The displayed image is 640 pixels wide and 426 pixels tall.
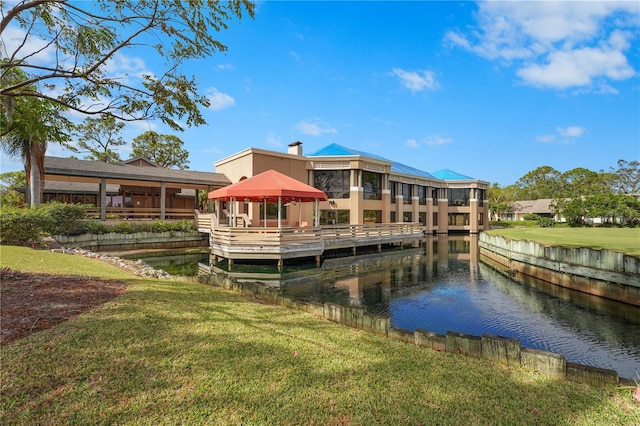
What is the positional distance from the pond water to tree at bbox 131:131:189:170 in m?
36.1

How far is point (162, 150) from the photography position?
4350cm

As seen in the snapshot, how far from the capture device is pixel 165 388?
3.41m

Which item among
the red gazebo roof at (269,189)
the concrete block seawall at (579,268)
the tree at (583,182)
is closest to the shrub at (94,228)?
the red gazebo roof at (269,189)

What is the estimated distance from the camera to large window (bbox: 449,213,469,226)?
1737 inches

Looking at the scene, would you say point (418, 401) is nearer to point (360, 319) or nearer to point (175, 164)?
point (360, 319)

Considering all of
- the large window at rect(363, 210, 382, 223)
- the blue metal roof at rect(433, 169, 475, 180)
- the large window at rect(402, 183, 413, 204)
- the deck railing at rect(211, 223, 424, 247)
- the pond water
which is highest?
the blue metal roof at rect(433, 169, 475, 180)

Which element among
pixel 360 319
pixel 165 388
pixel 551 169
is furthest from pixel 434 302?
pixel 551 169

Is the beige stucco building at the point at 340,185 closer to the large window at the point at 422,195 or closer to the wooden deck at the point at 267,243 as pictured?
the large window at the point at 422,195

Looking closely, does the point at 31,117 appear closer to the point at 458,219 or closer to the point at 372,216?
the point at 372,216

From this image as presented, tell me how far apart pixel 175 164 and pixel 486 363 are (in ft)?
156

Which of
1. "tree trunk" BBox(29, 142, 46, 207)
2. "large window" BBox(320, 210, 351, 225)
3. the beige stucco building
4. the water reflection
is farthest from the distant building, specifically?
"tree trunk" BBox(29, 142, 46, 207)

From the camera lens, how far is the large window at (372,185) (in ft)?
97.0

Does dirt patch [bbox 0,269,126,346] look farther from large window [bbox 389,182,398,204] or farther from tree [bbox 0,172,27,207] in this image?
tree [bbox 0,172,27,207]

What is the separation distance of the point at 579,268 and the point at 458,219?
33.9m
